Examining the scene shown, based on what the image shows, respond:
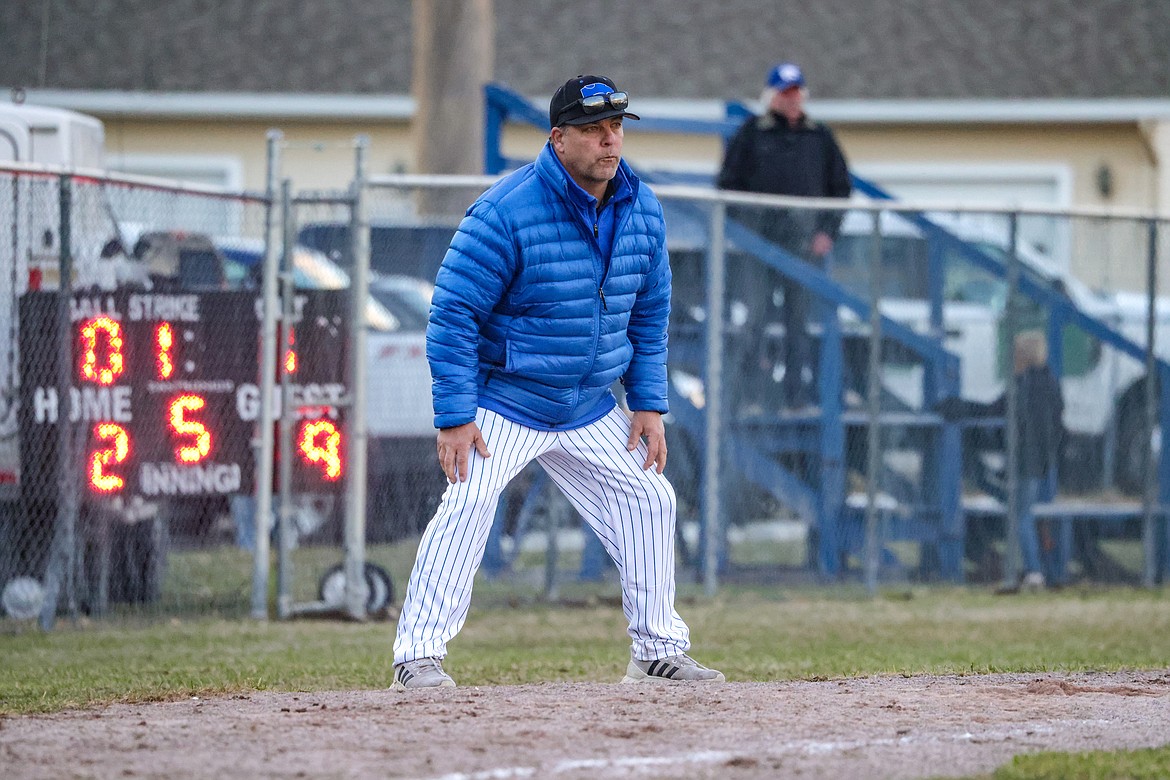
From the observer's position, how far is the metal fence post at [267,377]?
936cm

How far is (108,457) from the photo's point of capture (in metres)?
8.96

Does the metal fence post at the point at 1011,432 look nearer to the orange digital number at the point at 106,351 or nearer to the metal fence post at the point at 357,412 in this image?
the metal fence post at the point at 357,412

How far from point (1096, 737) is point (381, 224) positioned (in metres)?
5.67

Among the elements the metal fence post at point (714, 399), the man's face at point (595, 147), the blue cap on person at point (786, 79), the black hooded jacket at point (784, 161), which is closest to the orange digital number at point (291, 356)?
the metal fence post at point (714, 399)

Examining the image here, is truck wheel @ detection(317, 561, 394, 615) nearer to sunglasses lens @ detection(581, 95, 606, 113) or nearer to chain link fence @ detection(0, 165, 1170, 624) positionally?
chain link fence @ detection(0, 165, 1170, 624)

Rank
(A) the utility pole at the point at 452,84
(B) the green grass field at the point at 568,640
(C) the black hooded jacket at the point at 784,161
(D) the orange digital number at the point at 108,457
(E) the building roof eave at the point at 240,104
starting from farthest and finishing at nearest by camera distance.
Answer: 1. (E) the building roof eave at the point at 240,104
2. (A) the utility pole at the point at 452,84
3. (C) the black hooded jacket at the point at 784,161
4. (D) the orange digital number at the point at 108,457
5. (B) the green grass field at the point at 568,640

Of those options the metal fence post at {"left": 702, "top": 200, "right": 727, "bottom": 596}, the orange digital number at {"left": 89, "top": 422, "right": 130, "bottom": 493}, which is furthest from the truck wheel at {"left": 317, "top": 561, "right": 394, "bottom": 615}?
the metal fence post at {"left": 702, "top": 200, "right": 727, "bottom": 596}

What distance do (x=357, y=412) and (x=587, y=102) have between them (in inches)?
158

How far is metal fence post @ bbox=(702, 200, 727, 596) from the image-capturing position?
34.1 ft

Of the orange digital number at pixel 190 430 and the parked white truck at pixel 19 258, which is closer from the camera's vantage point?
the parked white truck at pixel 19 258

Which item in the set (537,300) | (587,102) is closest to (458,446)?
(537,300)

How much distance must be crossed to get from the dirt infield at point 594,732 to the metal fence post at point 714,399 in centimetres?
421

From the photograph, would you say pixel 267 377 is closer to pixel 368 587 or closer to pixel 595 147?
pixel 368 587

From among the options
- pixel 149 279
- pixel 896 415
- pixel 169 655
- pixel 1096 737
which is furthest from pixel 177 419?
pixel 1096 737
